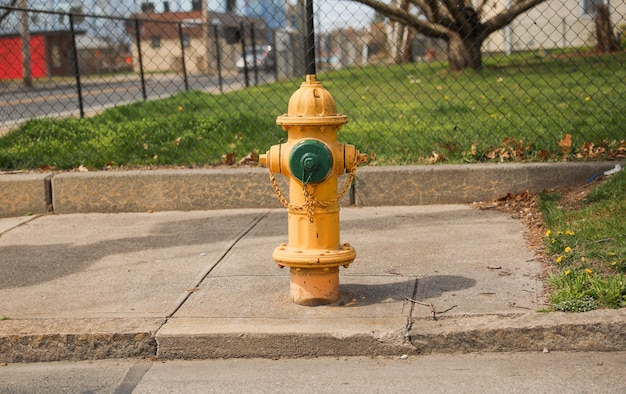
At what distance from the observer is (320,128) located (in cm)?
439

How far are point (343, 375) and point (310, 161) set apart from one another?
1.03 metres

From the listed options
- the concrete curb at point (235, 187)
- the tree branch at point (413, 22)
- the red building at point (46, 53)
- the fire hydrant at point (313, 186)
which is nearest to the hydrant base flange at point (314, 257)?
the fire hydrant at point (313, 186)

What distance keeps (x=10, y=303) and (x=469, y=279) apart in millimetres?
2463

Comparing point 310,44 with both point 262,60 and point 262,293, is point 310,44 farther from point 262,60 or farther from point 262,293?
point 262,60

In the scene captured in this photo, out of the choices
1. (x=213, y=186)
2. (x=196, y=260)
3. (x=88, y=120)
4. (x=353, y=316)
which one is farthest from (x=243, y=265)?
(x=88, y=120)

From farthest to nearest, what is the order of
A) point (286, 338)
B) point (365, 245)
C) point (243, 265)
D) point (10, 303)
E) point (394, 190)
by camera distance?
point (394, 190) → point (365, 245) → point (243, 265) → point (10, 303) → point (286, 338)

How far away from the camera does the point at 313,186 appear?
442 centimetres

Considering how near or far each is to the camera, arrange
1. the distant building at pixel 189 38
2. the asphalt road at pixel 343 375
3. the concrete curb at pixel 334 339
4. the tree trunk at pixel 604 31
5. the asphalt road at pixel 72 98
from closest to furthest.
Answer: the asphalt road at pixel 343 375, the concrete curb at pixel 334 339, the asphalt road at pixel 72 98, the distant building at pixel 189 38, the tree trunk at pixel 604 31

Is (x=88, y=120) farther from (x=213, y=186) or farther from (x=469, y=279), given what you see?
(x=469, y=279)

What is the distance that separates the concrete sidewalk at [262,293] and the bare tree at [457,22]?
656 centimetres

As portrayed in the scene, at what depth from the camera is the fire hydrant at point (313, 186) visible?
4352mm

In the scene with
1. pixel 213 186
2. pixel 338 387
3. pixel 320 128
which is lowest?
pixel 338 387

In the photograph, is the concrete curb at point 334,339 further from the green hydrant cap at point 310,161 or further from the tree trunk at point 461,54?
the tree trunk at point 461,54

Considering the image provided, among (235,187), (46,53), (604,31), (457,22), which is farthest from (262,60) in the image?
(235,187)
